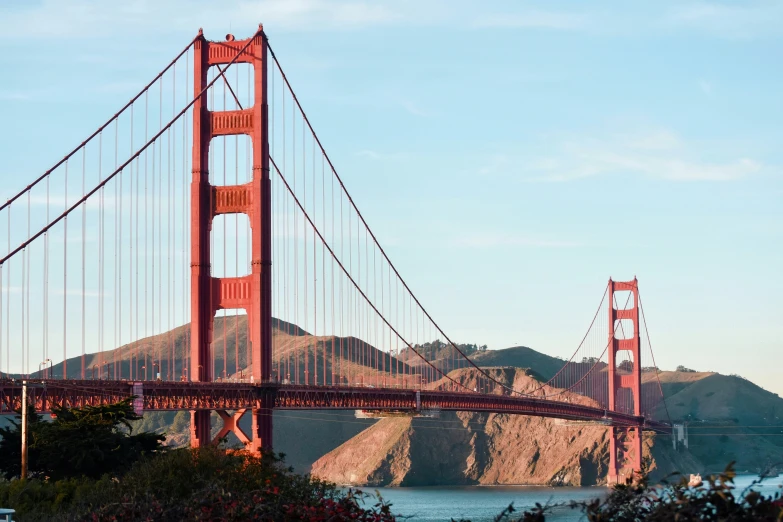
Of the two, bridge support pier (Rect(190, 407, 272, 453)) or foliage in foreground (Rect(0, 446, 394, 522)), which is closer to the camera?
foliage in foreground (Rect(0, 446, 394, 522))

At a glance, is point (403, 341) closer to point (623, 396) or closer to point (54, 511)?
point (54, 511)

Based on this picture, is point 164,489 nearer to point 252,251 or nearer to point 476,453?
point 252,251

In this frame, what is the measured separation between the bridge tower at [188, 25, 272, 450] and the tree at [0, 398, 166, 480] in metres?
11.9

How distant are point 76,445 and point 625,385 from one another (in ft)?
336

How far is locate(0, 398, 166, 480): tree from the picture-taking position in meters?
40.9

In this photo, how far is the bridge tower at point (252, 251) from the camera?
5672 cm

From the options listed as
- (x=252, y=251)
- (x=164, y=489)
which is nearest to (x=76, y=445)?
(x=164, y=489)

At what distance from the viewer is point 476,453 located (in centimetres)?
18188

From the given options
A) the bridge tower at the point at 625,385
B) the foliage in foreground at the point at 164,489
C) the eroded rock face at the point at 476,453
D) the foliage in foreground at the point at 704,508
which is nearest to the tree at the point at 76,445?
the foliage in foreground at the point at 164,489

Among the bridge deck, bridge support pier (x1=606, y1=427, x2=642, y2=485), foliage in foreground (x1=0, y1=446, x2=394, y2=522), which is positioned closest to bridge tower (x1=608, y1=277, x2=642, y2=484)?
bridge support pier (x1=606, y1=427, x2=642, y2=485)

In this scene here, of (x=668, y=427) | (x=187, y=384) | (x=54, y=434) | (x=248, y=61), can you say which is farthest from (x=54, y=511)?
(x=668, y=427)

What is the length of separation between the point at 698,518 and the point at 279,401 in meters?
49.3

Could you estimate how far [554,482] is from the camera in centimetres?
16862

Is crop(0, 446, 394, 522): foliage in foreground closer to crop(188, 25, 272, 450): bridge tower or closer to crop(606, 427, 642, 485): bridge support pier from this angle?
crop(188, 25, 272, 450): bridge tower
